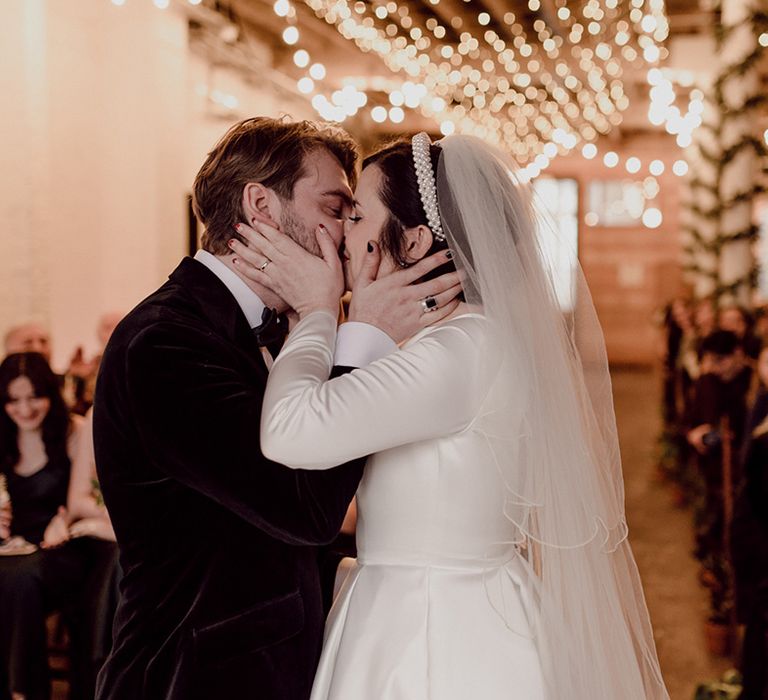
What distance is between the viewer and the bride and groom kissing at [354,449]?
5.05 feet

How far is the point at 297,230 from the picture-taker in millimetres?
1807

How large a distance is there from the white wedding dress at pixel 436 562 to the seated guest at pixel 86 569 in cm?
240

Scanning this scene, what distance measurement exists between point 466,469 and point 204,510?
17.8 inches

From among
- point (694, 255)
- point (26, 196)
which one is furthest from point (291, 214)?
point (694, 255)

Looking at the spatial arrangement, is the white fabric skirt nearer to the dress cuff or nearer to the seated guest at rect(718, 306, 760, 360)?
the dress cuff

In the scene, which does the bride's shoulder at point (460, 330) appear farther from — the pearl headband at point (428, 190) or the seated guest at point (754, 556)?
the seated guest at point (754, 556)

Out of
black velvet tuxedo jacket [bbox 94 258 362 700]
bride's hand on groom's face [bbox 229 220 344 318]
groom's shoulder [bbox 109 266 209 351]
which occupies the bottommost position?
black velvet tuxedo jacket [bbox 94 258 362 700]

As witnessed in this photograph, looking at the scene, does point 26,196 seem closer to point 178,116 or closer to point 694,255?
point 178,116

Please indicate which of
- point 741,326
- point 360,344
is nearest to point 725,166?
point 741,326

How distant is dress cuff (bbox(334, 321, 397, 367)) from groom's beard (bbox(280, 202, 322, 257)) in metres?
0.22

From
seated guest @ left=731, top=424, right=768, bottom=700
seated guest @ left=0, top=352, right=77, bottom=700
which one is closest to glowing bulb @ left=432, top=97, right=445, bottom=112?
seated guest @ left=0, top=352, right=77, bottom=700

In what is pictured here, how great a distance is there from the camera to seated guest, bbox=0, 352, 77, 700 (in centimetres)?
383

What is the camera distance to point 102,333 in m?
5.70

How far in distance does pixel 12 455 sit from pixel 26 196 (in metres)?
2.40
